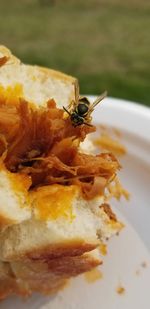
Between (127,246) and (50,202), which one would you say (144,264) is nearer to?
(127,246)

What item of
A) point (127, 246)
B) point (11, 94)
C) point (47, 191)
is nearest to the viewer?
point (47, 191)

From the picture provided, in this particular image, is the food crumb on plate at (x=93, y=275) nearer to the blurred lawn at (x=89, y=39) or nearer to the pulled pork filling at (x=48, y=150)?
the pulled pork filling at (x=48, y=150)

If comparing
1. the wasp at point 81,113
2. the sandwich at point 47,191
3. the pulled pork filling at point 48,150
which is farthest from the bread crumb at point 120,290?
the wasp at point 81,113

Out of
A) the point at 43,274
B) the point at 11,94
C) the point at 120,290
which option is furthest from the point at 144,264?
the point at 11,94

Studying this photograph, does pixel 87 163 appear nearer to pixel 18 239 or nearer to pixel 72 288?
pixel 18 239

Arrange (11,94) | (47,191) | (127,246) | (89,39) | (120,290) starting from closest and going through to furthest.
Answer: (47,191) → (11,94) → (120,290) → (127,246) → (89,39)

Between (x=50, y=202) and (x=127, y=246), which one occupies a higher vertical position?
(x=50, y=202)

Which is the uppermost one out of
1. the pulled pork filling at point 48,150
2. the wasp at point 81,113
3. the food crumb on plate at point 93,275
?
the wasp at point 81,113
